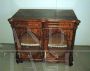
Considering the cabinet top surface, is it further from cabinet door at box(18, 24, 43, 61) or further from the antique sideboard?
cabinet door at box(18, 24, 43, 61)

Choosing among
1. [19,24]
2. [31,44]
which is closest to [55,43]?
[31,44]

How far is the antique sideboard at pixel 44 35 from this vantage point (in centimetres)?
194

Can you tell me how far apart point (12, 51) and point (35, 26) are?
76cm

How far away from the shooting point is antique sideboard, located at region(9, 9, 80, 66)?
194 centimetres

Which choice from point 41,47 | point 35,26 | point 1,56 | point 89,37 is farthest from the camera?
point 89,37

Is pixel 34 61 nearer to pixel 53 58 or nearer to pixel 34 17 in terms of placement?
pixel 53 58

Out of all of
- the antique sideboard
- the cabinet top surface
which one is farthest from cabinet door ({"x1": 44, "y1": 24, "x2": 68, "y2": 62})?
the cabinet top surface

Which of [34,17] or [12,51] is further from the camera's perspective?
[12,51]

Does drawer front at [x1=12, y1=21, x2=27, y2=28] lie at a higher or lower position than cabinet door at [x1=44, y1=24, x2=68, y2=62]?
higher

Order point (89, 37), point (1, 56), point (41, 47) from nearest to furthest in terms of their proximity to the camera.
Answer: point (41, 47), point (1, 56), point (89, 37)

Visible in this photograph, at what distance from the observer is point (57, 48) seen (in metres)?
2.11

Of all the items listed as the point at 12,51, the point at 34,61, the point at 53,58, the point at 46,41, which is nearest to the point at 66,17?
the point at 46,41

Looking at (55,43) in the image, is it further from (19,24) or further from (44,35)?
(19,24)

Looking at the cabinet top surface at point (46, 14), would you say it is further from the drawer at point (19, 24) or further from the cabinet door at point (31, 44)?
the cabinet door at point (31, 44)
